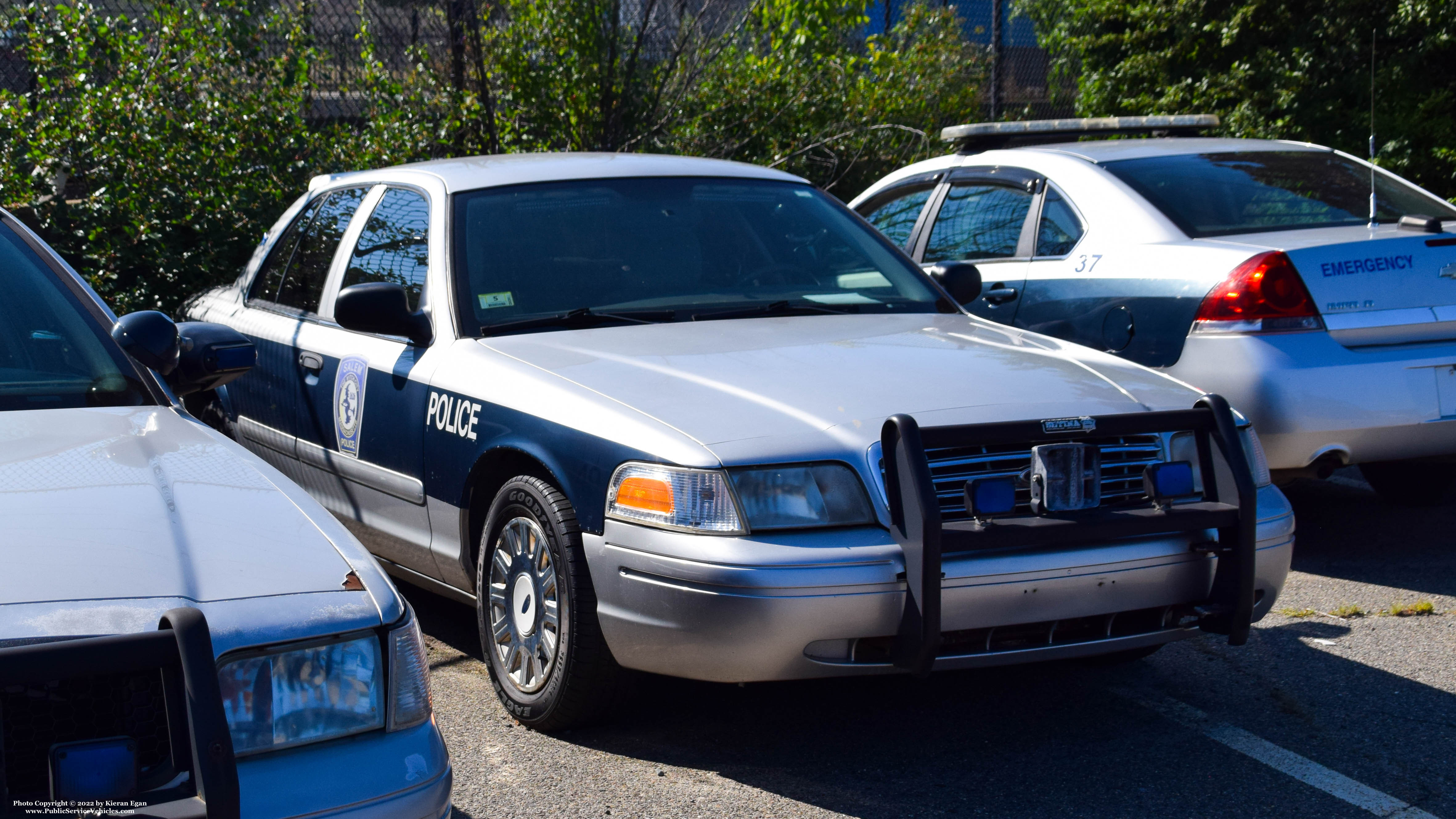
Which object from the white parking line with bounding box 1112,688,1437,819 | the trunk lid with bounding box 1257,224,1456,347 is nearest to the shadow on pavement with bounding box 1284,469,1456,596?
the trunk lid with bounding box 1257,224,1456,347

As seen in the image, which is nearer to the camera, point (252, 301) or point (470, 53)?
point (252, 301)

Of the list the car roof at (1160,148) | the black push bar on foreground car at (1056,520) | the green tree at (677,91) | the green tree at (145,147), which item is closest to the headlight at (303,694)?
the black push bar on foreground car at (1056,520)

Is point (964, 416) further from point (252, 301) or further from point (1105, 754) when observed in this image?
point (252, 301)

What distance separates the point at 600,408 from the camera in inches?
136

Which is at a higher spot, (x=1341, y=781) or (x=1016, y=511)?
(x=1016, y=511)

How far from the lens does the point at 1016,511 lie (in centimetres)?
328

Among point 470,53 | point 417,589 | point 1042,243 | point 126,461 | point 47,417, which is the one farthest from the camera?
point 470,53

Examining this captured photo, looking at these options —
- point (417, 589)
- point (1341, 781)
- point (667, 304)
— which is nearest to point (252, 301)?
point (417, 589)

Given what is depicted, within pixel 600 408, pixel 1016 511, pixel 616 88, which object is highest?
pixel 616 88

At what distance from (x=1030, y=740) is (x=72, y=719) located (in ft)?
8.11

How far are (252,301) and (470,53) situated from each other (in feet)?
12.8

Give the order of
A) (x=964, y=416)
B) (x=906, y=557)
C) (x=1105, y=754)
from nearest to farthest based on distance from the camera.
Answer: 1. (x=906, y=557)
2. (x=964, y=416)
3. (x=1105, y=754)

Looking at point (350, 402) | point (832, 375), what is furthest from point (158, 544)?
point (350, 402)

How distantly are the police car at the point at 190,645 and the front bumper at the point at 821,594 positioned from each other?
87cm
